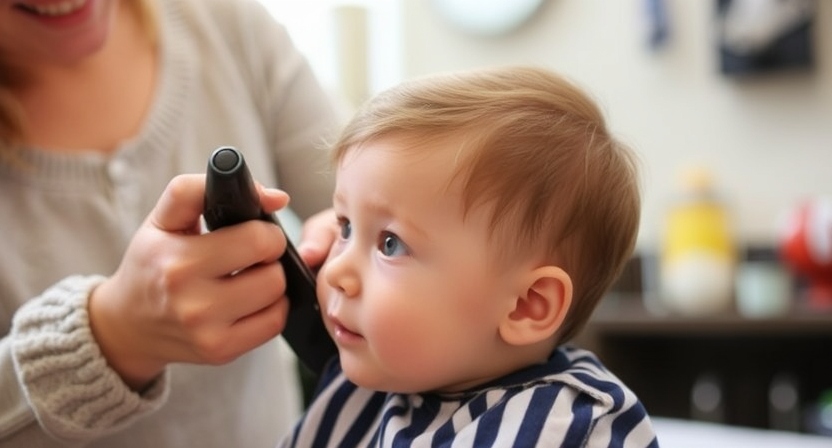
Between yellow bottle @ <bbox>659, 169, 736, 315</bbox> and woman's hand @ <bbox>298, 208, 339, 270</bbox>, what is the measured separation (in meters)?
1.06

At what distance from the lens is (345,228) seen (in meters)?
0.67

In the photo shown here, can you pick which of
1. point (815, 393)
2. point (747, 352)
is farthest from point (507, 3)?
point (815, 393)

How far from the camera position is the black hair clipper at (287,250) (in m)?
0.57

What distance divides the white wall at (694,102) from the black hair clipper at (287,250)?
116 cm

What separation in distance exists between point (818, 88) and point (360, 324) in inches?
56.6

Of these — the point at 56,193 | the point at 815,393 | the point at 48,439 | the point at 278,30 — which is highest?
the point at 278,30

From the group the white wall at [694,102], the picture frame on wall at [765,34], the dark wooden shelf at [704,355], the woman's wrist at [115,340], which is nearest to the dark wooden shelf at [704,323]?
the dark wooden shelf at [704,355]

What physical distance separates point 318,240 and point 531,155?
0.20 metres

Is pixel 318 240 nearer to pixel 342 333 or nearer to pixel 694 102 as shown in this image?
pixel 342 333

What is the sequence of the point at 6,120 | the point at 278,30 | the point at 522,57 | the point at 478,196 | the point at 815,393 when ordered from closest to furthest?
the point at 478,196
the point at 6,120
the point at 278,30
the point at 815,393
the point at 522,57

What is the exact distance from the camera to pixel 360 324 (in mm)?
625

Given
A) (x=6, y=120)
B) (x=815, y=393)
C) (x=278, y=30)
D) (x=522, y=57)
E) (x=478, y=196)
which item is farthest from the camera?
(x=522, y=57)

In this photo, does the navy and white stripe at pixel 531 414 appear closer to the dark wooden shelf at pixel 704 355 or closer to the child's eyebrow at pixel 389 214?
the child's eyebrow at pixel 389 214

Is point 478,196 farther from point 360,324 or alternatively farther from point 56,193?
point 56,193
